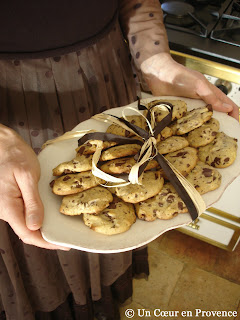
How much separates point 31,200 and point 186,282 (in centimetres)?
116

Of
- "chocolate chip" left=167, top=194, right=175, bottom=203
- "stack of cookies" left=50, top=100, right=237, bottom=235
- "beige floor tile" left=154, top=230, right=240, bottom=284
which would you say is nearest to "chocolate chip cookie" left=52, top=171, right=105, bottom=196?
"stack of cookies" left=50, top=100, right=237, bottom=235

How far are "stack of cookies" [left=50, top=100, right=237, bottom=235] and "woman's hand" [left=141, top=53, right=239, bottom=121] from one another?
0.10m

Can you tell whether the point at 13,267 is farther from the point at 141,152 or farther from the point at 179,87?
the point at 179,87

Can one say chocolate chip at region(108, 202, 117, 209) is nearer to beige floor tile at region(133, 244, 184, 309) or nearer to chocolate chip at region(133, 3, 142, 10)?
chocolate chip at region(133, 3, 142, 10)

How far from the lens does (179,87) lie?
2.94 feet

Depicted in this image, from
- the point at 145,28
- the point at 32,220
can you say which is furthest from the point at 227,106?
the point at 32,220

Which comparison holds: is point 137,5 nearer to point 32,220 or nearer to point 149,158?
point 149,158

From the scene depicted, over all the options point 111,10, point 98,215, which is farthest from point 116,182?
point 111,10

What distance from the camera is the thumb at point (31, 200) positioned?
0.61 metres

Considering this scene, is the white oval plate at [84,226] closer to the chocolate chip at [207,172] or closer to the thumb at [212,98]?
the chocolate chip at [207,172]

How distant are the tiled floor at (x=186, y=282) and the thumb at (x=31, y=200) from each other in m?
1.04

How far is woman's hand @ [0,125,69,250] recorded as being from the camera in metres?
0.64

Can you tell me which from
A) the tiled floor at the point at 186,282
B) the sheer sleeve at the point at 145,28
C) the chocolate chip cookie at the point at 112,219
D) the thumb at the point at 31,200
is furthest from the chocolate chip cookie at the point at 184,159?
the tiled floor at the point at 186,282

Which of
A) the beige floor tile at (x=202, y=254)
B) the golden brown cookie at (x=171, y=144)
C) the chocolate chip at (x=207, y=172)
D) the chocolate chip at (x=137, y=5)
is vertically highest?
the chocolate chip at (x=137, y=5)
